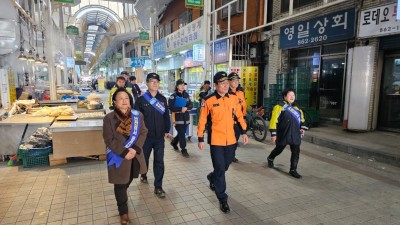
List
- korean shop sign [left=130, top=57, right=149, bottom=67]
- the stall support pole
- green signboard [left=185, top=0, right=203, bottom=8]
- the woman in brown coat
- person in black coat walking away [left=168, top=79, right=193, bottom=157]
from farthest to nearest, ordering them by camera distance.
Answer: korean shop sign [left=130, top=57, right=149, bottom=67] → the stall support pole → green signboard [left=185, top=0, right=203, bottom=8] → person in black coat walking away [left=168, top=79, right=193, bottom=157] → the woman in brown coat

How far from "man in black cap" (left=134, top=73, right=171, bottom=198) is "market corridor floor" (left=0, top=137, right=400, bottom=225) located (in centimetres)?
43

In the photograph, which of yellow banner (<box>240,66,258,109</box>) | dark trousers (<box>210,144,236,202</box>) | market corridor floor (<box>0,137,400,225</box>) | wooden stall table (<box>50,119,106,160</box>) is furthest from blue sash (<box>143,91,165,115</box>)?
yellow banner (<box>240,66,258,109</box>)

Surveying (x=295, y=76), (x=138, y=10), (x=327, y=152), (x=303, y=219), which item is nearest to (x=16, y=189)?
(x=303, y=219)

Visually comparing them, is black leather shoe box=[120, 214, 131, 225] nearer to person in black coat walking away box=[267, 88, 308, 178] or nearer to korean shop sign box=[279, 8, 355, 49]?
person in black coat walking away box=[267, 88, 308, 178]

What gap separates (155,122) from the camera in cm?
409

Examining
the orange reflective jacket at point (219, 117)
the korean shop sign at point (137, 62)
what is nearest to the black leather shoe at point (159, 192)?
the orange reflective jacket at point (219, 117)

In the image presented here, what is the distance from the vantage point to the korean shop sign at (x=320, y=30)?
25.8ft

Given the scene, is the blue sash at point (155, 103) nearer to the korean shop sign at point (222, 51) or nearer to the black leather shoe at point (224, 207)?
the black leather shoe at point (224, 207)

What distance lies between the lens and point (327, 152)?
674 centimetres

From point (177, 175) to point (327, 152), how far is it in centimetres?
397

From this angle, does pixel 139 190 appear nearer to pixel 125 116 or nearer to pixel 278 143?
pixel 125 116

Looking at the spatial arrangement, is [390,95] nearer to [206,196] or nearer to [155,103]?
[206,196]

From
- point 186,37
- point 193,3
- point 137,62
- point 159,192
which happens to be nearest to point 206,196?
point 159,192

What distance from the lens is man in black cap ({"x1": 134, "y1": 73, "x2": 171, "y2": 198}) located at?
13.4 ft
